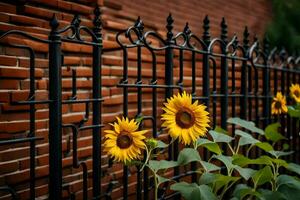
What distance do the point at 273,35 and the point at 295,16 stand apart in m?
0.75

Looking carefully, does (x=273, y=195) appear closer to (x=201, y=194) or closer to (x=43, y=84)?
(x=201, y=194)

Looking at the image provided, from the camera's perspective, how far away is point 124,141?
1729mm

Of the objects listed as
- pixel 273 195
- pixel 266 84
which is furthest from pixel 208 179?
pixel 266 84

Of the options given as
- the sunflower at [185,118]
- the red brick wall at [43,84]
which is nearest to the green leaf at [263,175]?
the sunflower at [185,118]

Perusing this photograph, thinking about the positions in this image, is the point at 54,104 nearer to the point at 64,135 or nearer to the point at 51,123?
the point at 51,123

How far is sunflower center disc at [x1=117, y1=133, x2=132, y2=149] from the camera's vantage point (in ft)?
5.65

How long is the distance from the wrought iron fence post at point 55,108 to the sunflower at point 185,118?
41cm

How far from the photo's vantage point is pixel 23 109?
229cm

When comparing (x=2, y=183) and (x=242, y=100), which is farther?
(x=242, y=100)

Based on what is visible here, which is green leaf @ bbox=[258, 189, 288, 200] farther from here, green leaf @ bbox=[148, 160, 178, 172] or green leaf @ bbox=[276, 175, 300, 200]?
green leaf @ bbox=[148, 160, 178, 172]

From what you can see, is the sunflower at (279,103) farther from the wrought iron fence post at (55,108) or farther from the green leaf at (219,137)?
the wrought iron fence post at (55,108)

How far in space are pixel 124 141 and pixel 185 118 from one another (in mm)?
264

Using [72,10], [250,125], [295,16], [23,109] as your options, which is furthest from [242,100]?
[295,16]

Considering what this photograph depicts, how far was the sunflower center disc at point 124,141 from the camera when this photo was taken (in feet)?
5.65
